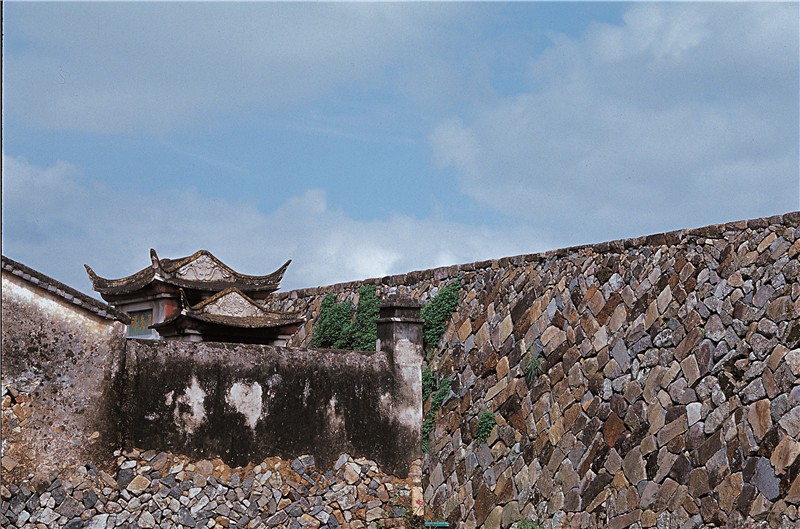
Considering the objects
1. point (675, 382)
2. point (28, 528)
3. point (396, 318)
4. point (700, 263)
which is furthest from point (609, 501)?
point (28, 528)

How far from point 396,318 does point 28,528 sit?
466cm

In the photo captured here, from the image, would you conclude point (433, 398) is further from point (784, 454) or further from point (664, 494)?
point (784, 454)

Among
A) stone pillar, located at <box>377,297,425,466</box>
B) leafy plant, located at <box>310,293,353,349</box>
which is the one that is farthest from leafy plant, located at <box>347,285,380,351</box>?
stone pillar, located at <box>377,297,425,466</box>

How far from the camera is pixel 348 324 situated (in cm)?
1412

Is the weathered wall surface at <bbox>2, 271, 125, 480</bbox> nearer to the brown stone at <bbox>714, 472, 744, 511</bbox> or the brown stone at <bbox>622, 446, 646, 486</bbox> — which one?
the brown stone at <bbox>622, 446, 646, 486</bbox>

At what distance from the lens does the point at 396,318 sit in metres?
13.0

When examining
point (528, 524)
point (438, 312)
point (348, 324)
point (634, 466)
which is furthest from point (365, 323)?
point (634, 466)

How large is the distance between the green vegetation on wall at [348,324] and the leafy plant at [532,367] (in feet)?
7.88

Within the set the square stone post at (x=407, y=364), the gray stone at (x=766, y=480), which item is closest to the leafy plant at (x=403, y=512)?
the square stone post at (x=407, y=364)

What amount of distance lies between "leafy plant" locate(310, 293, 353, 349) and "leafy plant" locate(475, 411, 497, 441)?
106 inches

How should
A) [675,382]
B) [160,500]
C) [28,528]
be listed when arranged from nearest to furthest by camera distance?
[675,382], [28,528], [160,500]

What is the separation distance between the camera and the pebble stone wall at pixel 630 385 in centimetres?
893

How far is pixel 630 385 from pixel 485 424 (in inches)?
83.4

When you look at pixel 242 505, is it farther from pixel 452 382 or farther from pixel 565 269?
pixel 565 269
